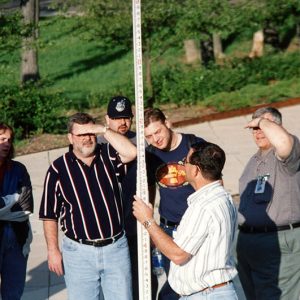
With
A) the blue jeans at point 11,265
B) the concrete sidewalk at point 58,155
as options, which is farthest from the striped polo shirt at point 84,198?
the concrete sidewalk at point 58,155

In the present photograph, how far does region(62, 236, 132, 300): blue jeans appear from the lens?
625 cm

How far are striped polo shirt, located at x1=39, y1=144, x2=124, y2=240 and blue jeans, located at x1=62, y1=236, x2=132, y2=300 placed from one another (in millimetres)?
92

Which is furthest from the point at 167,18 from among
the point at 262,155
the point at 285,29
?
the point at 262,155

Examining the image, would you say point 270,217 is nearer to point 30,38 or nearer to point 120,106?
point 120,106

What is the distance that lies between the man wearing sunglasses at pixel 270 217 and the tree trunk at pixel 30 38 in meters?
7.41

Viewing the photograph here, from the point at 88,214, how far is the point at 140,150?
44.6 inches

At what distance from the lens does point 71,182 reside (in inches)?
246

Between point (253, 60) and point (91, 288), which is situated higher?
point (253, 60)

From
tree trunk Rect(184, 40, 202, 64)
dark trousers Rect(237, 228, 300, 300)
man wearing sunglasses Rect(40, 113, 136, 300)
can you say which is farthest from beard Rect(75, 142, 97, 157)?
tree trunk Rect(184, 40, 202, 64)

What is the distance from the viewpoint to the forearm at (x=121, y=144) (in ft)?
20.5

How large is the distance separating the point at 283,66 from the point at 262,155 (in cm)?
1094

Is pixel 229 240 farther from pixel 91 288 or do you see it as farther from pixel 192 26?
pixel 192 26

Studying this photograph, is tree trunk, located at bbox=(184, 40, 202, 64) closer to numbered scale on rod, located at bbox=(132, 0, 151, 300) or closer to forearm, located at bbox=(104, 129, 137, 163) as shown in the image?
forearm, located at bbox=(104, 129, 137, 163)

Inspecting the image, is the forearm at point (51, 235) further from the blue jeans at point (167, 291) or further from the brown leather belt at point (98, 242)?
the blue jeans at point (167, 291)
